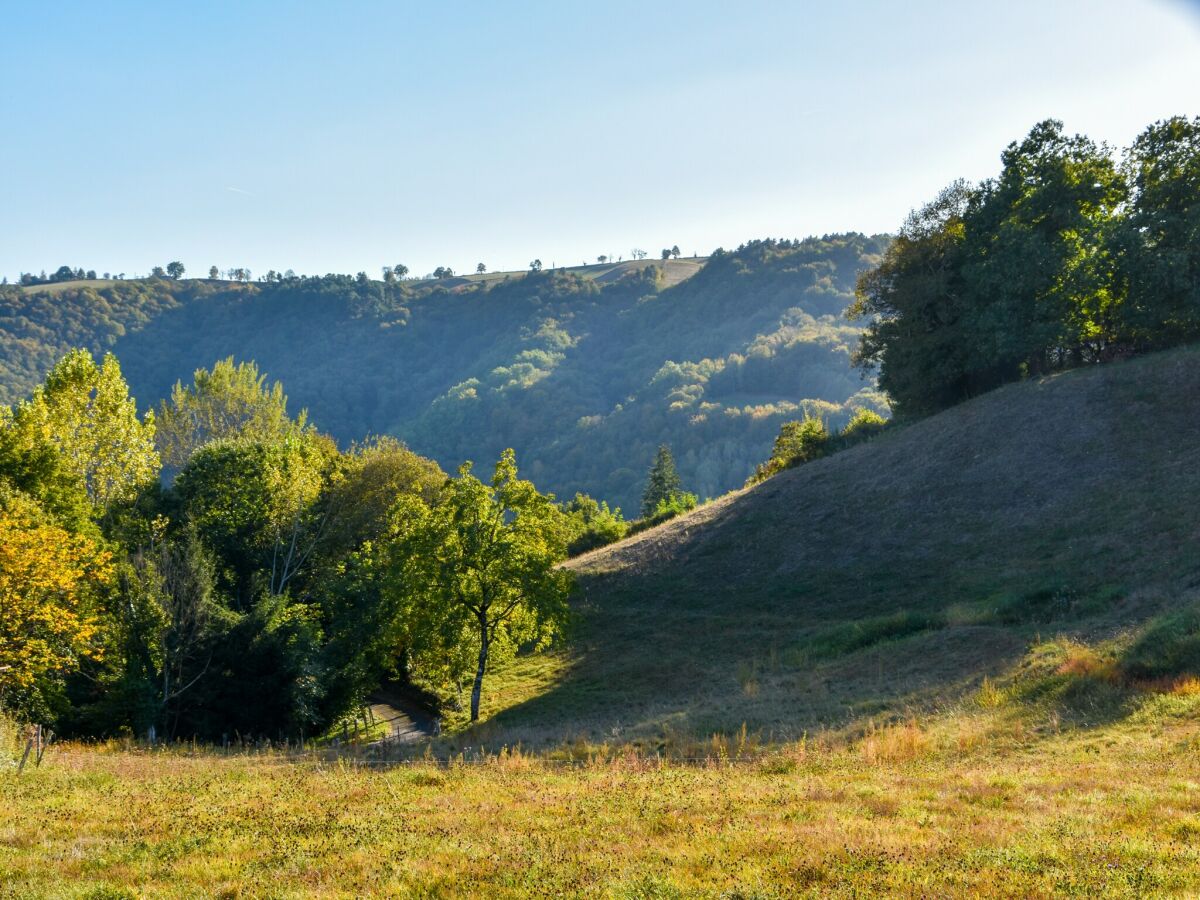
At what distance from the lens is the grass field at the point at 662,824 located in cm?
994

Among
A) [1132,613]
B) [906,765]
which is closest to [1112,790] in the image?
[906,765]

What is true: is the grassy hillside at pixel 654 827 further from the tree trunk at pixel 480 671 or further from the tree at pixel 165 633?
the tree trunk at pixel 480 671

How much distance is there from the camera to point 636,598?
154 feet

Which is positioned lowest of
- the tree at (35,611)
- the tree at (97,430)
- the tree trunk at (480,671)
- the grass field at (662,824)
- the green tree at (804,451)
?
the tree trunk at (480,671)

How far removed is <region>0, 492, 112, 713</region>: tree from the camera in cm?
2786

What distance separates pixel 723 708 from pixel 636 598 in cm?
2009

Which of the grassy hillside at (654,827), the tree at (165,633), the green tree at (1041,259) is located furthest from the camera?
the green tree at (1041,259)

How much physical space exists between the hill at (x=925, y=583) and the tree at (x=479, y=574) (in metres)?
3.81

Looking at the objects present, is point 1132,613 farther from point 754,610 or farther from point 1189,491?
point 754,610

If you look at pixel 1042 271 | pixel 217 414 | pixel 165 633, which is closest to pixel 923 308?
pixel 1042 271

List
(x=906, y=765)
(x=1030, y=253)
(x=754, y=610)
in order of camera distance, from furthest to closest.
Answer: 1. (x=1030, y=253)
2. (x=754, y=610)
3. (x=906, y=765)

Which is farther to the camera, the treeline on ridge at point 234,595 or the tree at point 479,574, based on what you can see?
the tree at point 479,574

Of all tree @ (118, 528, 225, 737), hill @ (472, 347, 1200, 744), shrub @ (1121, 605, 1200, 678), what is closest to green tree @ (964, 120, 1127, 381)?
hill @ (472, 347, 1200, 744)

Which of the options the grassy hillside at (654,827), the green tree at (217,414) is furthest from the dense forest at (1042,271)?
the green tree at (217,414)
